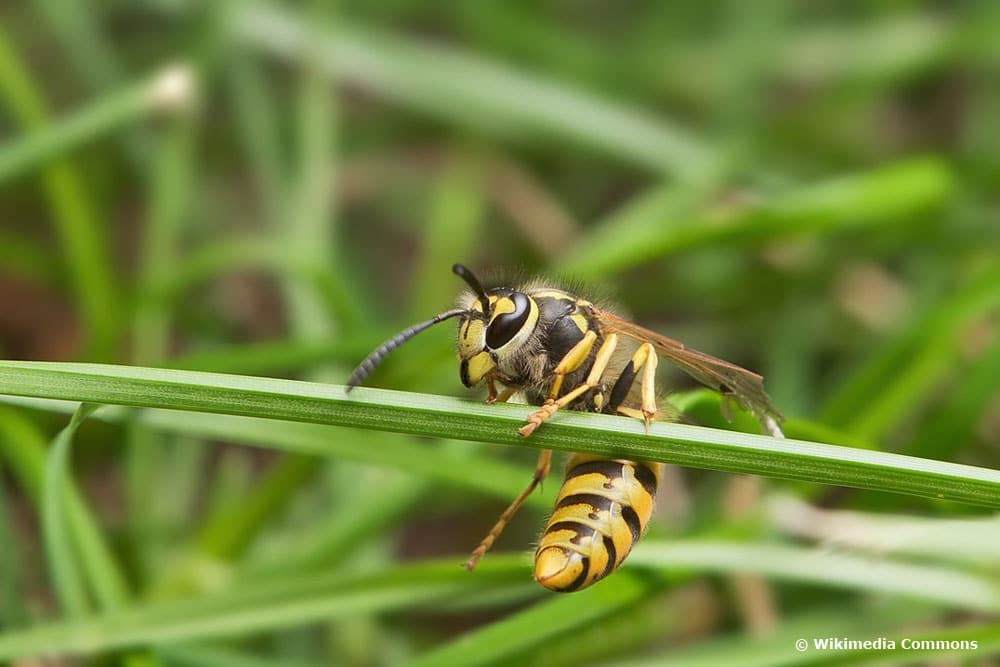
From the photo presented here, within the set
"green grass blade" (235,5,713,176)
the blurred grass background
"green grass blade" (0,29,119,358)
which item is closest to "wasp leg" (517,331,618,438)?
the blurred grass background

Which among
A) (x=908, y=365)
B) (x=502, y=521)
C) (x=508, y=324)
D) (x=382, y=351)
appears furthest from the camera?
(x=908, y=365)

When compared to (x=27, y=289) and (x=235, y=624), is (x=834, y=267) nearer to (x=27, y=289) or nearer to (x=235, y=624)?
(x=235, y=624)

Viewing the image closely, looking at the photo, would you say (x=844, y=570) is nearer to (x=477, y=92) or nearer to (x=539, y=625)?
(x=539, y=625)

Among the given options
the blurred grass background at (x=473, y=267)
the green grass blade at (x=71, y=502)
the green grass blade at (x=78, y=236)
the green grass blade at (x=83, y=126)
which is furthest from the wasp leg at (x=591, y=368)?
the green grass blade at (x=78, y=236)

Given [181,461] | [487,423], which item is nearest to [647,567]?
[487,423]

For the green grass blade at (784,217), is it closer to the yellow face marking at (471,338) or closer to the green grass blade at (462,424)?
the yellow face marking at (471,338)

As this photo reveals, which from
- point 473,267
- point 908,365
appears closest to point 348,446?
point 908,365

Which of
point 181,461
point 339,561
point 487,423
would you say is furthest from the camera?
point 181,461

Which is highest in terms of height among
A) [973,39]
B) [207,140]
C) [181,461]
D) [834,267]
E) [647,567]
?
[973,39]
